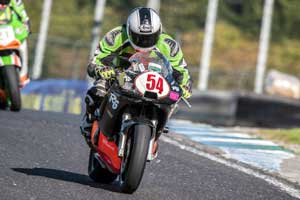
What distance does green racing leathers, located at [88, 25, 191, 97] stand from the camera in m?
9.16

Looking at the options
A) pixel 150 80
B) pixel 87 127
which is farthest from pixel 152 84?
pixel 87 127

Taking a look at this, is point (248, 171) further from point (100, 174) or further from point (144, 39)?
point (144, 39)

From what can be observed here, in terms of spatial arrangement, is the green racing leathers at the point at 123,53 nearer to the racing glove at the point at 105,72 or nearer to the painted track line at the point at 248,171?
the racing glove at the point at 105,72

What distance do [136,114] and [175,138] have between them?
5.13 meters

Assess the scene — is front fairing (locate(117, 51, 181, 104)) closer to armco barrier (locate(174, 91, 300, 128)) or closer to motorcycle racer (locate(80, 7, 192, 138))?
motorcycle racer (locate(80, 7, 192, 138))

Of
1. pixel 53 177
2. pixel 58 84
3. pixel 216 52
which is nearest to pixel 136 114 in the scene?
pixel 53 177

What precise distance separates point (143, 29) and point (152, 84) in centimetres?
57

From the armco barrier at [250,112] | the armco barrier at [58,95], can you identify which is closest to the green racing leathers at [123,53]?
the armco barrier at [58,95]

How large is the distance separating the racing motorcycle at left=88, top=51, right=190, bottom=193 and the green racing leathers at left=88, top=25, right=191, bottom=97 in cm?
29

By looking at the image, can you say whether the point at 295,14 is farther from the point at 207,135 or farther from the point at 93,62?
the point at 93,62

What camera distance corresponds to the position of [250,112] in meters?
22.0

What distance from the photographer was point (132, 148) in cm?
838

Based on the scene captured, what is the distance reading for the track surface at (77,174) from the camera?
8.59m

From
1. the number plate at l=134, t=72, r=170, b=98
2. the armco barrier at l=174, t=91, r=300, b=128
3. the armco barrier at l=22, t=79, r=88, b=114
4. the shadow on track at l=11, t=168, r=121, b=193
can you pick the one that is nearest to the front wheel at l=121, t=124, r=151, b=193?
the number plate at l=134, t=72, r=170, b=98
